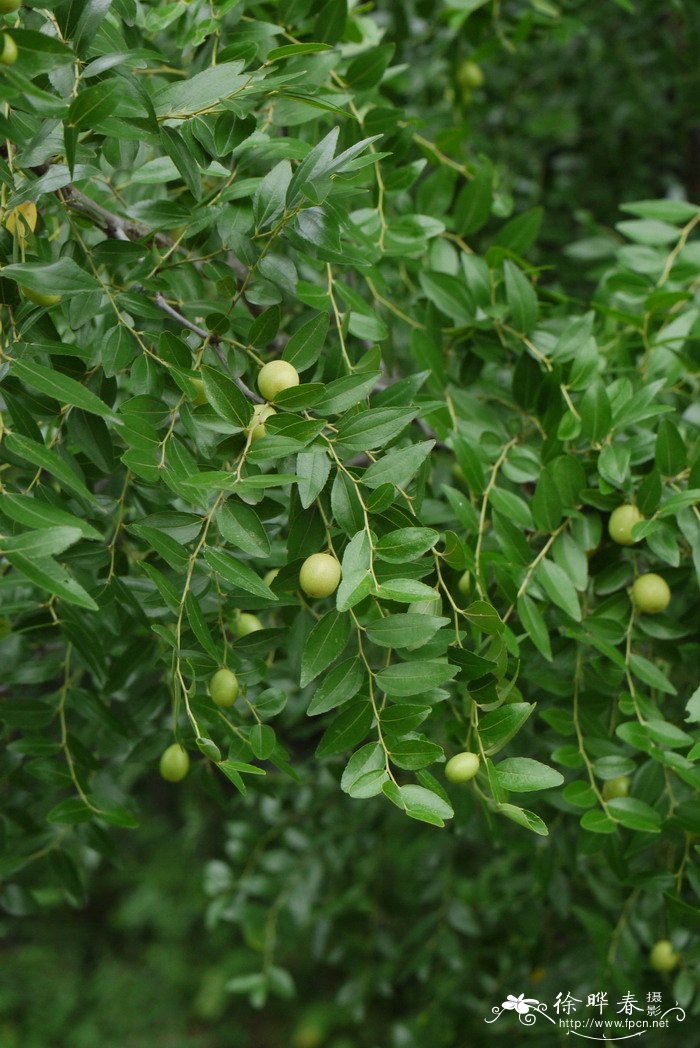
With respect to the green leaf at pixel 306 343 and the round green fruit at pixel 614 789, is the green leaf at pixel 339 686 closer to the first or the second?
the green leaf at pixel 306 343

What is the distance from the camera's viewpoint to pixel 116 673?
2.70ft

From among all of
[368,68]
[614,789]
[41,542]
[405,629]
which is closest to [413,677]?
[405,629]

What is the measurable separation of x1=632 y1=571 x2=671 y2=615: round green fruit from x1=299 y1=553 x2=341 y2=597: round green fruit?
0.29 metres

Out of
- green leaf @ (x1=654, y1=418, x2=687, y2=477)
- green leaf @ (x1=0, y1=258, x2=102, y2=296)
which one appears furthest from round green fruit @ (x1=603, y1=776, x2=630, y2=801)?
green leaf @ (x1=0, y1=258, x2=102, y2=296)

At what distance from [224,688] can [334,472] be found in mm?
167

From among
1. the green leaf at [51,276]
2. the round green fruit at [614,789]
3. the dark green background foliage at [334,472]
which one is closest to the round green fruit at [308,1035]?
the dark green background foliage at [334,472]

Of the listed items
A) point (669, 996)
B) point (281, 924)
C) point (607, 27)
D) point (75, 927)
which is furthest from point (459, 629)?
point (75, 927)

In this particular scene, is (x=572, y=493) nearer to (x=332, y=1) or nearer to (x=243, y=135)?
(x=243, y=135)

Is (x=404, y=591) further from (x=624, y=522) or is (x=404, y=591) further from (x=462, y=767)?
(x=624, y=522)

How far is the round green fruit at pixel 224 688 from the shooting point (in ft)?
2.21

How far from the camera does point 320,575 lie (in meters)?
0.63

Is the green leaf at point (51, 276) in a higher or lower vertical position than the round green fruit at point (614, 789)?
higher

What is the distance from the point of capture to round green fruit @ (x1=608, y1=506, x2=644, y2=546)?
78cm

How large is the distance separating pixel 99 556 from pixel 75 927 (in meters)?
2.46
